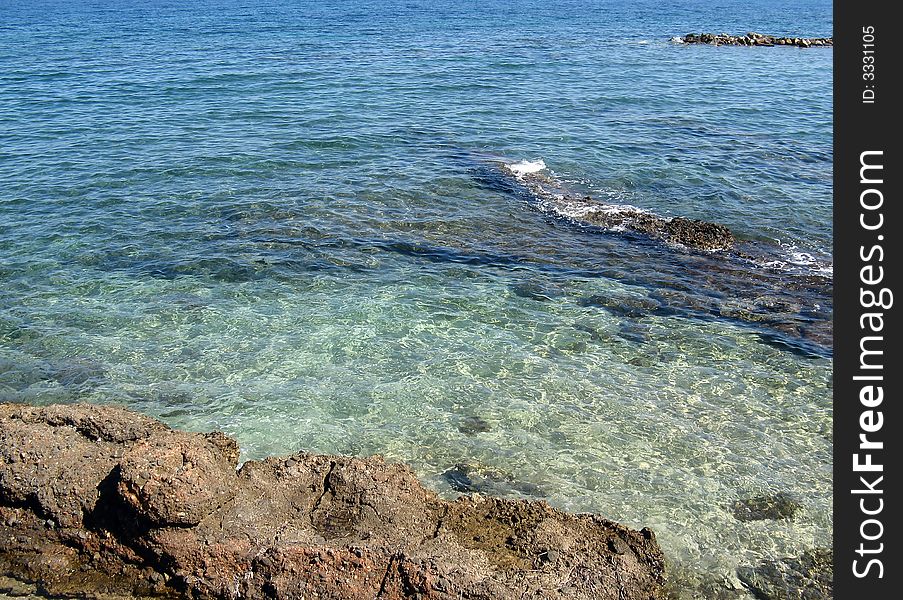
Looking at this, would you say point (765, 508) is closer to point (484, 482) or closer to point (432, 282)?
point (484, 482)

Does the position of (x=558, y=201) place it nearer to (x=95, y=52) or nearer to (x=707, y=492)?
(x=707, y=492)

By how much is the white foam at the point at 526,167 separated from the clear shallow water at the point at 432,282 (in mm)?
708

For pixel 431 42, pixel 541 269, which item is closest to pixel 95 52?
pixel 431 42

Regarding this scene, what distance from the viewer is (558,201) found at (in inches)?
835

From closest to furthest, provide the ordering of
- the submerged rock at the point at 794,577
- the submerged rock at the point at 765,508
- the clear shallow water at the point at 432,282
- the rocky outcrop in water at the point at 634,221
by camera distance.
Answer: the submerged rock at the point at 794,577 < the submerged rock at the point at 765,508 < the clear shallow water at the point at 432,282 < the rocky outcrop in water at the point at 634,221

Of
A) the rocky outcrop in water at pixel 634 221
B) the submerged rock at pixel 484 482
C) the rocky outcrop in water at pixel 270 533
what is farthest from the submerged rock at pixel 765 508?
the rocky outcrop in water at pixel 634 221

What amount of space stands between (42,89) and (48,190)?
17.1m

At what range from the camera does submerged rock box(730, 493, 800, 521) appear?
9586 mm

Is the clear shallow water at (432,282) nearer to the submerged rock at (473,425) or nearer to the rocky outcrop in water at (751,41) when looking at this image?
the submerged rock at (473,425)

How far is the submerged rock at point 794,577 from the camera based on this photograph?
8.36 meters

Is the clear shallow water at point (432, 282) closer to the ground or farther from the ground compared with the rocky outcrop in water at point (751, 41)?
closer to the ground

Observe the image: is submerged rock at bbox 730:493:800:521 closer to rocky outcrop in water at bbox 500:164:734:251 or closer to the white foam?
rocky outcrop in water at bbox 500:164:734:251

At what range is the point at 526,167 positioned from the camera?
79.9 ft

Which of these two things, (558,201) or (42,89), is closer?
(558,201)
